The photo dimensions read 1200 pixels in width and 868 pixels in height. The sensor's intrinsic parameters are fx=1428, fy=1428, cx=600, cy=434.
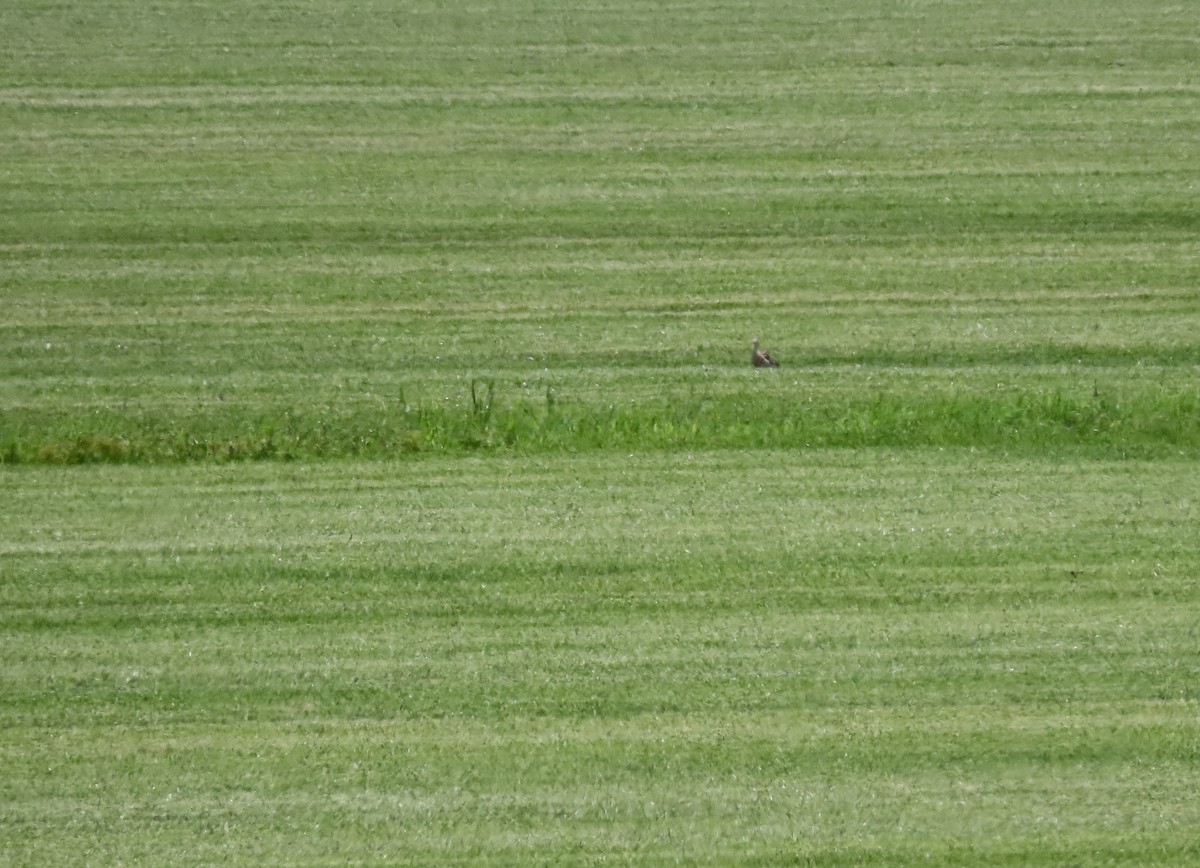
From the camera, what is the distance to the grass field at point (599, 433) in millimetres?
6715

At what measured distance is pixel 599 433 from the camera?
28.0ft

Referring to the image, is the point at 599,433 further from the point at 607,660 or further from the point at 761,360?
the point at 607,660

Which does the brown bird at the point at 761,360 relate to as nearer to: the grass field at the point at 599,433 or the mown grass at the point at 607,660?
the grass field at the point at 599,433

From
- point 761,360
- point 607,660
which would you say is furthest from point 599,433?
point 607,660

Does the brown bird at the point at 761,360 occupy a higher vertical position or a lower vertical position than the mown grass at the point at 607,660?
higher

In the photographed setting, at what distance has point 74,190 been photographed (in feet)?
32.0

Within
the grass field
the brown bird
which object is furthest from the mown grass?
the brown bird

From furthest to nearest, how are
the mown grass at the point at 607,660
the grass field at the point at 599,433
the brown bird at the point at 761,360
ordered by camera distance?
the brown bird at the point at 761,360, the grass field at the point at 599,433, the mown grass at the point at 607,660

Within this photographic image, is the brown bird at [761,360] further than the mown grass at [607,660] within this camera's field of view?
Yes

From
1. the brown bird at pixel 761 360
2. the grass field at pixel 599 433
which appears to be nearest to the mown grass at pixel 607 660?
the grass field at pixel 599 433

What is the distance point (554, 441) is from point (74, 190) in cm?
393

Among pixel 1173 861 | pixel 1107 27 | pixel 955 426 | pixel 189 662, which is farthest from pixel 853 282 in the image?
pixel 189 662

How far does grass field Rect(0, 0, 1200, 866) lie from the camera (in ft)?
22.0

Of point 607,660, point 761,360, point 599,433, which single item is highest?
point 761,360
